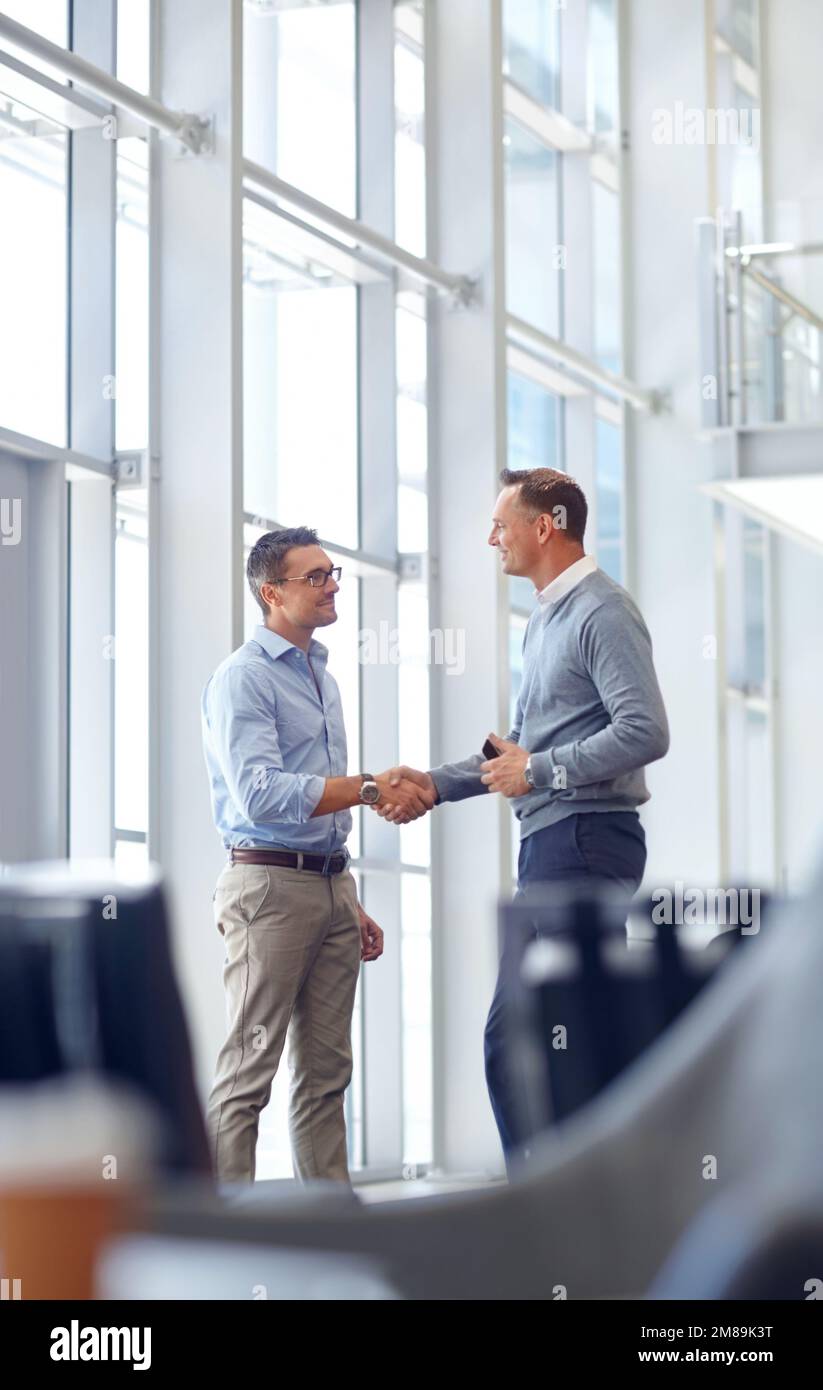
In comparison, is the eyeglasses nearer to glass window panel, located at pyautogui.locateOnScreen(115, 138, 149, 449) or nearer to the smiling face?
the smiling face

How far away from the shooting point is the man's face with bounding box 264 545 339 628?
2.82 metres

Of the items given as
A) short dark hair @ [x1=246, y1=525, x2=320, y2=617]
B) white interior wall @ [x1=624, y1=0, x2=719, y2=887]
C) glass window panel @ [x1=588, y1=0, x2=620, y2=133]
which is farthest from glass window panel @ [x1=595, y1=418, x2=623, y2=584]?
short dark hair @ [x1=246, y1=525, x2=320, y2=617]

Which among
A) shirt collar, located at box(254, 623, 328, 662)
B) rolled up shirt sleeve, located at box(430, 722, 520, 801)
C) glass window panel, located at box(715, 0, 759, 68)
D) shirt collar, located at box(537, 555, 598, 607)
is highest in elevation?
glass window panel, located at box(715, 0, 759, 68)

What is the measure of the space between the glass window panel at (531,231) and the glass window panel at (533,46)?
7.5 inches

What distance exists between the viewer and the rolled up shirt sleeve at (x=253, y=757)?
2.59 metres

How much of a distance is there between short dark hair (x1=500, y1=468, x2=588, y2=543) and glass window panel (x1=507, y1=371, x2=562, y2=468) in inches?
151

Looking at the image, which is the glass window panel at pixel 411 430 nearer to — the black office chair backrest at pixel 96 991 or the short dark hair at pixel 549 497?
the short dark hair at pixel 549 497

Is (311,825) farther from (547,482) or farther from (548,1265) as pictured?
(548,1265)

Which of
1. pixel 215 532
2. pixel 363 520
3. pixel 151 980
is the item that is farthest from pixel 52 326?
pixel 151 980

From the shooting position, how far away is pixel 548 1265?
1.35ft

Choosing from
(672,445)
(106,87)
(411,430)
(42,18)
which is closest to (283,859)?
(106,87)

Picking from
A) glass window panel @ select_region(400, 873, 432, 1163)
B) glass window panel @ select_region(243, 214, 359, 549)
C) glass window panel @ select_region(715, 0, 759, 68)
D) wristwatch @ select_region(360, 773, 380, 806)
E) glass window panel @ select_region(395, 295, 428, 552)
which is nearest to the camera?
wristwatch @ select_region(360, 773, 380, 806)

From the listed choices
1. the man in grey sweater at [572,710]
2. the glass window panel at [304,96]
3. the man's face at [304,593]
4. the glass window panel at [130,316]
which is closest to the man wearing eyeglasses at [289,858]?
the man's face at [304,593]
